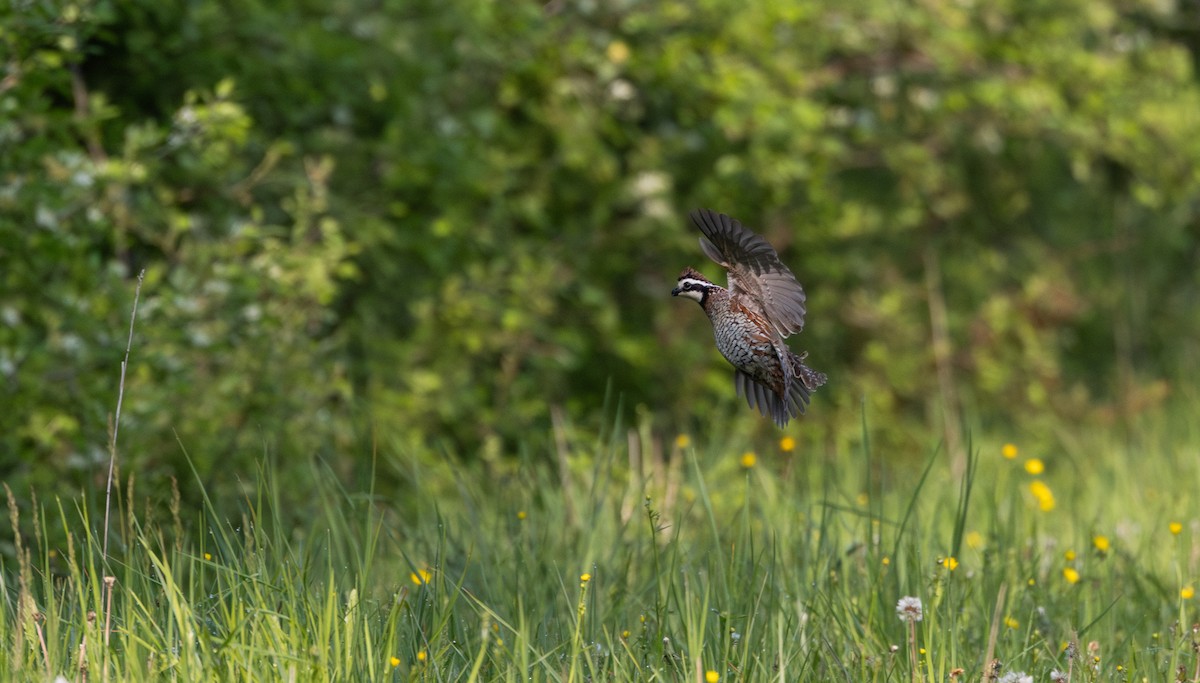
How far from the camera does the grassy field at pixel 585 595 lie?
107 inches

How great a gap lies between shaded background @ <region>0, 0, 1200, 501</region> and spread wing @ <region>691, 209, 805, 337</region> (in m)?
1.58

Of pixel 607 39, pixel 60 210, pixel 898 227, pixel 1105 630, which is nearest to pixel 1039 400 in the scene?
pixel 898 227

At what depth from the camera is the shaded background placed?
4727 mm

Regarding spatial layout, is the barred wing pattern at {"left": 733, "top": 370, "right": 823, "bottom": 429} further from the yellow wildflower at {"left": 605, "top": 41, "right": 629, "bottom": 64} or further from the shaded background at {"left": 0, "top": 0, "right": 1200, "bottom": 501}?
the yellow wildflower at {"left": 605, "top": 41, "right": 629, "bottom": 64}

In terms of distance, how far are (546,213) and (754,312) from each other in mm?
4288

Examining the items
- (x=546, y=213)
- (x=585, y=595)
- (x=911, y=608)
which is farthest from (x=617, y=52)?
(x=911, y=608)

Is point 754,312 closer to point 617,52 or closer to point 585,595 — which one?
point 585,595

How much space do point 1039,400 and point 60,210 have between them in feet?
17.6

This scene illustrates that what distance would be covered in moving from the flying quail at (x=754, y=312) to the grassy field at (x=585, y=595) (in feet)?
1.05

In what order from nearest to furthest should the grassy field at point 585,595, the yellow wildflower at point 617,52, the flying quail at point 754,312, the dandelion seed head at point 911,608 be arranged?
the flying quail at point 754,312 → the grassy field at point 585,595 → the dandelion seed head at point 911,608 → the yellow wildflower at point 617,52

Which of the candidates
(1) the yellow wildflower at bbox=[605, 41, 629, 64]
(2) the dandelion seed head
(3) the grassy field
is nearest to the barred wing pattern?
(3) the grassy field

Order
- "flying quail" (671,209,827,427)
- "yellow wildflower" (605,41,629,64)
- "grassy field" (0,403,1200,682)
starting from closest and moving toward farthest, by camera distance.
→ 1. "flying quail" (671,209,827,427)
2. "grassy field" (0,403,1200,682)
3. "yellow wildflower" (605,41,629,64)

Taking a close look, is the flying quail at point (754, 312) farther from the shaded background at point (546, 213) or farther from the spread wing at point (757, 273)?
the shaded background at point (546, 213)

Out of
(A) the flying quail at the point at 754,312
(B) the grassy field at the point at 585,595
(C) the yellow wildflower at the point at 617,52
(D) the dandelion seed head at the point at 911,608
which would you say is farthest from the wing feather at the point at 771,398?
(C) the yellow wildflower at the point at 617,52
